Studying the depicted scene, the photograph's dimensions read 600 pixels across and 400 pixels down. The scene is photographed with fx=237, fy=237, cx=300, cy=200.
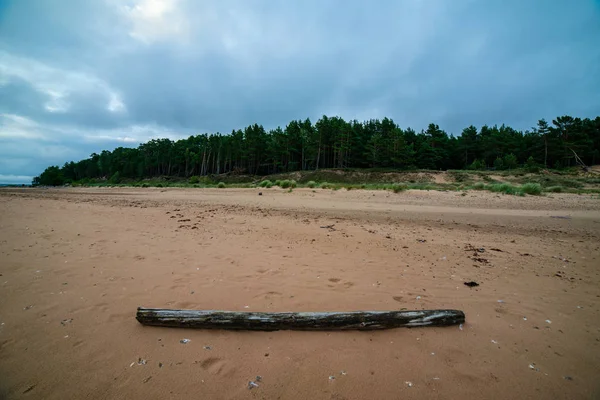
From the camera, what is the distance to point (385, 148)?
49.0 metres

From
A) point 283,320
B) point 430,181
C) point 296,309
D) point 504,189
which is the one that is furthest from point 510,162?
point 283,320

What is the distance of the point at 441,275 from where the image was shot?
13.6 feet

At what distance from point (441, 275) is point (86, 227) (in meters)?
9.46

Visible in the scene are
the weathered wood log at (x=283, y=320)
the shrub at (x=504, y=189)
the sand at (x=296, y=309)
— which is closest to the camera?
the sand at (x=296, y=309)

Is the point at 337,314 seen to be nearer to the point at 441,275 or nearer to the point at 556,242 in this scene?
the point at 441,275

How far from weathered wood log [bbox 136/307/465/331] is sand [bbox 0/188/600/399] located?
8 cm

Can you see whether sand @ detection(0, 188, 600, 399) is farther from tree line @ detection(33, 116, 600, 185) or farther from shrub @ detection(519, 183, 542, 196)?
tree line @ detection(33, 116, 600, 185)

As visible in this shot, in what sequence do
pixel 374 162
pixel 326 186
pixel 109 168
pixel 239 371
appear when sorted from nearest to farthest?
pixel 239 371 → pixel 326 186 → pixel 374 162 → pixel 109 168

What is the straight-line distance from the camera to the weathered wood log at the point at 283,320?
2551mm

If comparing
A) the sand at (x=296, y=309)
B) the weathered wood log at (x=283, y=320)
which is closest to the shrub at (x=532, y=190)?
the sand at (x=296, y=309)

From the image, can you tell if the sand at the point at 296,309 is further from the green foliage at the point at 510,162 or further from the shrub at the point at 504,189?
the green foliage at the point at 510,162

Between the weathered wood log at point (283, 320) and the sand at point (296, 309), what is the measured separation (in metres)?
0.08

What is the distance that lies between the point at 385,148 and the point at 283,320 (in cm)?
5114

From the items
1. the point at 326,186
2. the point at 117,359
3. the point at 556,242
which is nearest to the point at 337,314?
the point at 117,359
